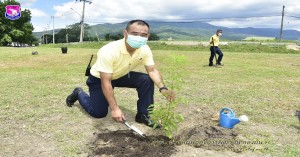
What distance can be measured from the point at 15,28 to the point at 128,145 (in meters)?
71.9

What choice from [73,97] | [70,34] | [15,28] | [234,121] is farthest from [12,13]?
[234,121]

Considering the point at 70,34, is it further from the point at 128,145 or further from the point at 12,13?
the point at 128,145

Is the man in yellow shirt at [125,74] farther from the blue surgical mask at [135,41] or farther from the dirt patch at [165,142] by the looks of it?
the dirt patch at [165,142]

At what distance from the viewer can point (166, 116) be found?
175 inches

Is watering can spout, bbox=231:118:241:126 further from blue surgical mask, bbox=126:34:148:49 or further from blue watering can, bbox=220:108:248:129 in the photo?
blue surgical mask, bbox=126:34:148:49

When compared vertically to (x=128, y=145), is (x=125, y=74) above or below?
above

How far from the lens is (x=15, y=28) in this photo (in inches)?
2702

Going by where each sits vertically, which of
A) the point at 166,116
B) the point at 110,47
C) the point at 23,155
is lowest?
the point at 23,155

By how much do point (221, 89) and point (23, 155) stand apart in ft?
20.3

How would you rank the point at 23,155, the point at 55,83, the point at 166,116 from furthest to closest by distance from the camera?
the point at 55,83, the point at 166,116, the point at 23,155

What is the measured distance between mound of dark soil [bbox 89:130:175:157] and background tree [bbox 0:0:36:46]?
67297 mm

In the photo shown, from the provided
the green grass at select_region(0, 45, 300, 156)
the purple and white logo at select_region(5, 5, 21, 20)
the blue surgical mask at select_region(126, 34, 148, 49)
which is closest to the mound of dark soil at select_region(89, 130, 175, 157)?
the green grass at select_region(0, 45, 300, 156)

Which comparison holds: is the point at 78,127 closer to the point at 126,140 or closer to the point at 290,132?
the point at 126,140

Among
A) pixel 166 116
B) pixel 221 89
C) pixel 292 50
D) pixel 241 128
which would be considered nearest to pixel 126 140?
pixel 166 116
